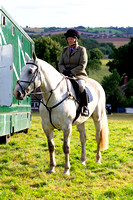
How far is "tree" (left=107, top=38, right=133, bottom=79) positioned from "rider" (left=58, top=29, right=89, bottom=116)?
144 feet

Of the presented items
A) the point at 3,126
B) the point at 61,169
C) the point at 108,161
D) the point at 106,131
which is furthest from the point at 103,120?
the point at 3,126

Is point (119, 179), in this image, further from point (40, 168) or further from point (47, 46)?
point (47, 46)

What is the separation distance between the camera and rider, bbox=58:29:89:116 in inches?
251

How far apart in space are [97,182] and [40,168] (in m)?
1.52

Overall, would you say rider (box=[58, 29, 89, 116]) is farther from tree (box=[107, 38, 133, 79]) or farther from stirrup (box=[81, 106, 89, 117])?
tree (box=[107, 38, 133, 79])

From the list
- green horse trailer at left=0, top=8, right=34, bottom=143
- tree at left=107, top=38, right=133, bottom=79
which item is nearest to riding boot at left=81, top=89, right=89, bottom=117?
green horse trailer at left=0, top=8, right=34, bottom=143

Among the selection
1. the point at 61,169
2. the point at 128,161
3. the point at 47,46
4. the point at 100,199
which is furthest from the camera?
the point at 47,46

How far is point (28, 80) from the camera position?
5070 mm

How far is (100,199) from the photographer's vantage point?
4.44 meters

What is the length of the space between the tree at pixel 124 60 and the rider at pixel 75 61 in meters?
44.0

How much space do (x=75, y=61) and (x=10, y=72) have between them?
2.02 m

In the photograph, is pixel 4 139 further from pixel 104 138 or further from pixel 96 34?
pixel 96 34

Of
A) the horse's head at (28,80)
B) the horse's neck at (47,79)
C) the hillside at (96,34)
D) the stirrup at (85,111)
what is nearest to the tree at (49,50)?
the stirrup at (85,111)

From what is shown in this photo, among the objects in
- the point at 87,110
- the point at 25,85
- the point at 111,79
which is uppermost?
the point at 25,85
